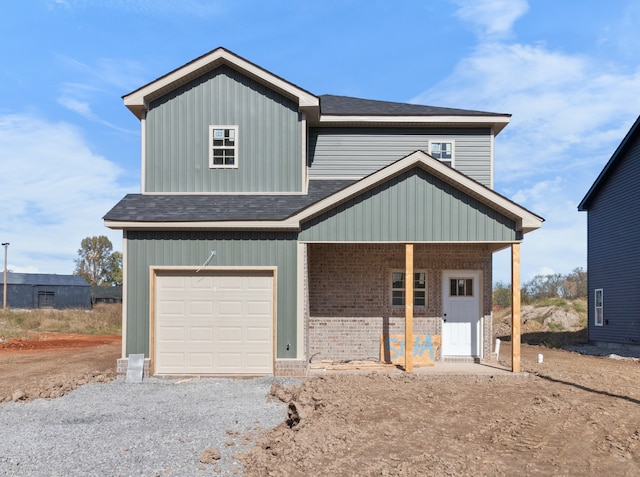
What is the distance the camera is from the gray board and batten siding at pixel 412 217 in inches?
513

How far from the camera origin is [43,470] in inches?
265

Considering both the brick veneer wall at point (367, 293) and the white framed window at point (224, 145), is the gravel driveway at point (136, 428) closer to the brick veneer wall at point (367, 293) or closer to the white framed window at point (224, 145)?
the brick veneer wall at point (367, 293)

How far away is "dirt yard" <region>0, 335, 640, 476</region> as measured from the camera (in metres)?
6.98

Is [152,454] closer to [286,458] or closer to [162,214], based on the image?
[286,458]

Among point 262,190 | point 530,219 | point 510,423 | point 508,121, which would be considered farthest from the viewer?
point 508,121

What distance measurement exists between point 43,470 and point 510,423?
654 cm

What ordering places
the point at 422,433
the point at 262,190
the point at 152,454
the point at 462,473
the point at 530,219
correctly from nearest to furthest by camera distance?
1. the point at 462,473
2. the point at 152,454
3. the point at 422,433
4. the point at 530,219
5. the point at 262,190

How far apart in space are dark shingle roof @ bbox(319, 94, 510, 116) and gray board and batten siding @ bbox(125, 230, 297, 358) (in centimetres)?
470

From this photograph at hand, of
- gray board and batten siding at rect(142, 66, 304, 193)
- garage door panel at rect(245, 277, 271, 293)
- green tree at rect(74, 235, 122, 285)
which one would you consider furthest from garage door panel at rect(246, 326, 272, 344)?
green tree at rect(74, 235, 122, 285)

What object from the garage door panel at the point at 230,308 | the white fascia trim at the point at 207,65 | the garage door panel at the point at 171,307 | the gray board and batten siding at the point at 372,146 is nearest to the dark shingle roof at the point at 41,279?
the white fascia trim at the point at 207,65

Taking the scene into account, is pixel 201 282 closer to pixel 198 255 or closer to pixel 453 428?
pixel 198 255

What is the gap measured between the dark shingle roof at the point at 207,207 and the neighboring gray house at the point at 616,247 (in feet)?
42.6

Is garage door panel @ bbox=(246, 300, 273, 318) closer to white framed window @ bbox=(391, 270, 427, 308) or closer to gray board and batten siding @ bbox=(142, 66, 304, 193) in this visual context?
gray board and batten siding @ bbox=(142, 66, 304, 193)

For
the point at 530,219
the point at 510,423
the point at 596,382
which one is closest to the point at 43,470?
the point at 510,423
